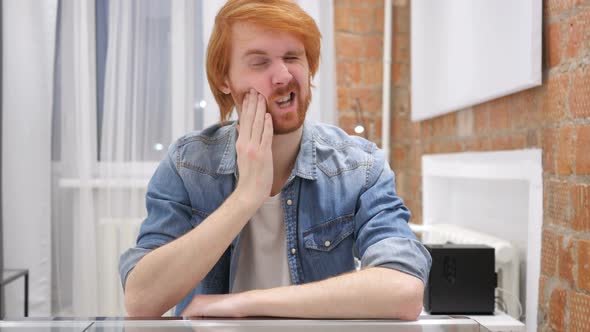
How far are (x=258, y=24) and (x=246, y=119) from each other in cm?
21

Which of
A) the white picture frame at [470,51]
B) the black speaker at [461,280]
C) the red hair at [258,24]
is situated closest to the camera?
the red hair at [258,24]

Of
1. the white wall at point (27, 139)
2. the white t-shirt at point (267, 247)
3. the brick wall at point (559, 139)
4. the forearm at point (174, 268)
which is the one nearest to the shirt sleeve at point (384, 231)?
the white t-shirt at point (267, 247)

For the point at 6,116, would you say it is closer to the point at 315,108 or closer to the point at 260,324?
the point at 315,108

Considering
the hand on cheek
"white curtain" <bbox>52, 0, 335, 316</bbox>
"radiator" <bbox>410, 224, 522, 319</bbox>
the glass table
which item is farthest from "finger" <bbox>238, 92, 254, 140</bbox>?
"white curtain" <bbox>52, 0, 335, 316</bbox>

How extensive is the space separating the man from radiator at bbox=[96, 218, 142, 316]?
4.67ft

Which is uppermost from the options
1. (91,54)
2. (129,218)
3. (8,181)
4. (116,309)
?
(91,54)

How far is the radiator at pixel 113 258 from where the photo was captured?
2.65m

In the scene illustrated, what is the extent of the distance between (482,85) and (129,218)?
167 centimetres

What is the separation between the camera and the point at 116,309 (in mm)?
2658

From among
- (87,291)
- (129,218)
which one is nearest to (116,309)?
(87,291)

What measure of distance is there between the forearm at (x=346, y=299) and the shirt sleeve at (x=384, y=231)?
6 centimetres

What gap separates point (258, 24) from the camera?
1227 mm

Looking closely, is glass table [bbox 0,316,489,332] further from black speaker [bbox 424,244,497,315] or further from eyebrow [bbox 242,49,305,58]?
black speaker [bbox 424,244,497,315]

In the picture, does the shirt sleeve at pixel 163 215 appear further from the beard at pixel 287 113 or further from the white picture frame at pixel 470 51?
the white picture frame at pixel 470 51
